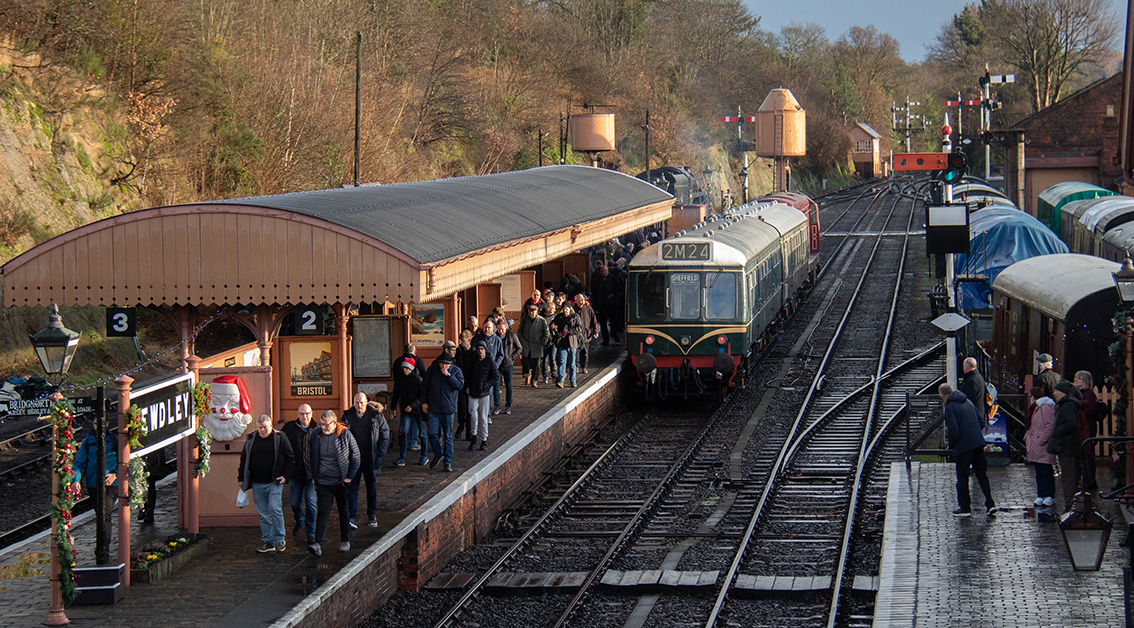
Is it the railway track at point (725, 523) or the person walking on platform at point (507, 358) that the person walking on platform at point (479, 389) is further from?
the person walking on platform at point (507, 358)

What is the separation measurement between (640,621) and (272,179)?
24163mm

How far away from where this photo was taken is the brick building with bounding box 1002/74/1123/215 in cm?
5069

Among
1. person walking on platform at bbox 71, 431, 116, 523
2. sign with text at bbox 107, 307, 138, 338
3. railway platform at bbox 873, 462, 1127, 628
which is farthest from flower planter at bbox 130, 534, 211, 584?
railway platform at bbox 873, 462, 1127, 628

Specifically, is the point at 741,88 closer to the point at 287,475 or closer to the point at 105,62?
the point at 105,62

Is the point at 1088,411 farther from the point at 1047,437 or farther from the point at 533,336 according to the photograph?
the point at 533,336

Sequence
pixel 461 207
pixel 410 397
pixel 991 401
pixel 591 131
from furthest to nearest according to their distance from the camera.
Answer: pixel 591 131, pixel 461 207, pixel 991 401, pixel 410 397

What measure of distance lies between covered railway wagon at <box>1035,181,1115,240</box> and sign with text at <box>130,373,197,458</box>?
1325 inches

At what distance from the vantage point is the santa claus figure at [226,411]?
41.2 feet

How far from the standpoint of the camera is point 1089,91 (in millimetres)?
50469

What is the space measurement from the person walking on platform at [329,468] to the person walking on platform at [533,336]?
328 inches

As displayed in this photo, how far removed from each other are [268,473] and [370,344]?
15.0 ft

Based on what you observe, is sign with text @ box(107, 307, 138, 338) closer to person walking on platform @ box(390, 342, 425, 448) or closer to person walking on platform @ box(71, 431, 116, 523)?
person walking on platform @ box(71, 431, 116, 523)

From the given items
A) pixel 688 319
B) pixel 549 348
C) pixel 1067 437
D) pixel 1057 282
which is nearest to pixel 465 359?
pixel 549 348

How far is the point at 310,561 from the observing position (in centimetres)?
1147
